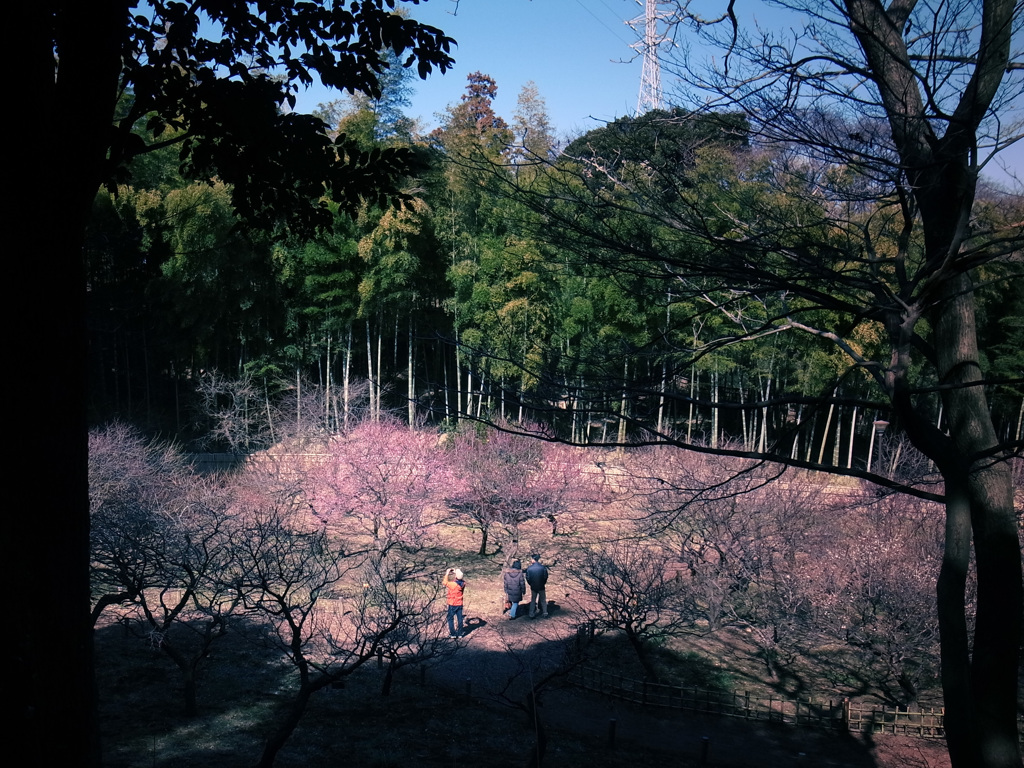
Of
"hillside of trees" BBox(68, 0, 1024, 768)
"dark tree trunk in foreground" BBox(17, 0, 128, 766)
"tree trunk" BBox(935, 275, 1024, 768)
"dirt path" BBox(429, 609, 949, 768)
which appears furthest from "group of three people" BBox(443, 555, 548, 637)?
"dark tree trunk in foreground" BBox(17, 0, 128, 766)

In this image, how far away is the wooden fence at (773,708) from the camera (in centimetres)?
789

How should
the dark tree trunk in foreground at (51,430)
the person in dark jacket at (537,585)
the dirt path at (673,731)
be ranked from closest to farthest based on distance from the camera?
the dark tree trunk in foreground at (51,430)
the dirt path at (673,731)
the person in dark jacket at (537,585)

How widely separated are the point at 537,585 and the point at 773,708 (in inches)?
136

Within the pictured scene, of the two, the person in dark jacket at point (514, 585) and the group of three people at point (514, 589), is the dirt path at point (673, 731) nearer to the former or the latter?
the group of three people at point (514, 589)

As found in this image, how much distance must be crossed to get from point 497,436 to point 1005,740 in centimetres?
1162

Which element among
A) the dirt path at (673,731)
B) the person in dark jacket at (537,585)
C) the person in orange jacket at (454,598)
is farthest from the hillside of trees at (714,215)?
the person in dark jacket at (537,585)

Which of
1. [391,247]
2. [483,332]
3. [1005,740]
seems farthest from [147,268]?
[1005,740]

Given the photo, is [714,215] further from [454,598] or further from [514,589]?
[514,589]

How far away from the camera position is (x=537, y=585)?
35.3 ft

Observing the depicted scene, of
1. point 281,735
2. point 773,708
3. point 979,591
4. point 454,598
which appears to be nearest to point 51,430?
point 979,591

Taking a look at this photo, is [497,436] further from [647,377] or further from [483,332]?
[647,377]

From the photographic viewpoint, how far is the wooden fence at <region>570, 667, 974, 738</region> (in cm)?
789

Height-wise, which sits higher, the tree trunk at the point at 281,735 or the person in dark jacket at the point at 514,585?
the tree trunk at the point at 281,735

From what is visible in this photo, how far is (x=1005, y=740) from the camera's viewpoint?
321 cm
